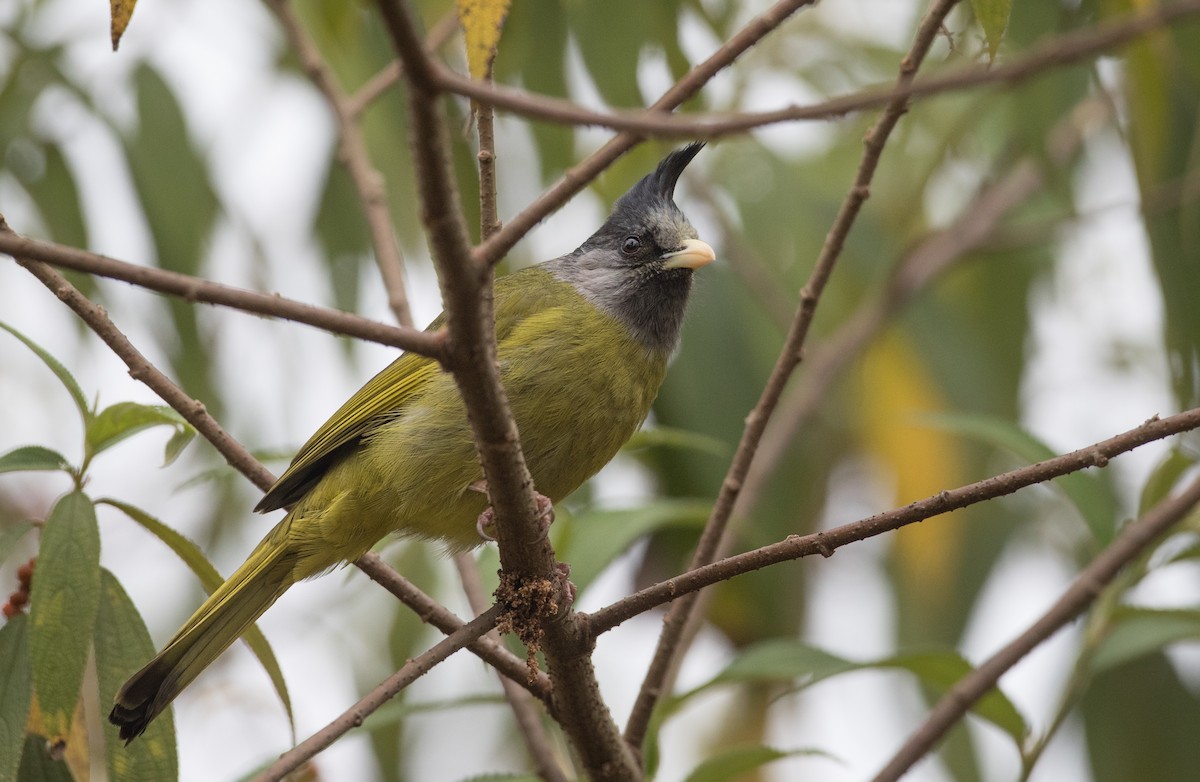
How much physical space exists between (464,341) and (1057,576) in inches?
165

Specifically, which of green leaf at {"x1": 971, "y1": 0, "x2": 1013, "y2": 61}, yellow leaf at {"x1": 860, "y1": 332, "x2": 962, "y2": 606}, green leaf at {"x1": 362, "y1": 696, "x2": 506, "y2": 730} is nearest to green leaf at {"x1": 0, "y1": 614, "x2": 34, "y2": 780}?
green leaf at {"x1": 362, "y1": 696, "x2": 506, "y2": 730}

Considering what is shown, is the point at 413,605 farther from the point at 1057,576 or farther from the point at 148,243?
the point at 1057,576

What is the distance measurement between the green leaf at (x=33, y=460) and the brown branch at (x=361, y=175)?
45.1 inches

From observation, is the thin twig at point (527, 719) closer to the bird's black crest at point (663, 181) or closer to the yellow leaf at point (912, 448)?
the bird's black crest at point (663, 181)

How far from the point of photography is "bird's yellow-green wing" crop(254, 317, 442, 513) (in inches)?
124

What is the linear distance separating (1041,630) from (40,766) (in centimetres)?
196

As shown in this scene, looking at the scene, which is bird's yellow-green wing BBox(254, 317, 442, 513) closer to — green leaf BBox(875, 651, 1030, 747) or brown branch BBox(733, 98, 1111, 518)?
brown branch BBox(733, 98, 1111, 518)

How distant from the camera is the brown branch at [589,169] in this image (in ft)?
4.96

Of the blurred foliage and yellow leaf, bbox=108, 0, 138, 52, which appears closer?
yellow leaf, bbox=108, 0, 138, 52

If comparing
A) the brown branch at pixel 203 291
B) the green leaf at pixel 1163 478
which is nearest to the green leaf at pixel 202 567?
the brown branch at pixel 203 291

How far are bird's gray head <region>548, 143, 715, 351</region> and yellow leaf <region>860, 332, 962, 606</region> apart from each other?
1.06 meters

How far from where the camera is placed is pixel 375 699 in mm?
2160

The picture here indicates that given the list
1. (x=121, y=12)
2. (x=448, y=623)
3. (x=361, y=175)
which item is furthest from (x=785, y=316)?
(x=121, y=12)

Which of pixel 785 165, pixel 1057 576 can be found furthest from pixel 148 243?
pixel 1057 576
